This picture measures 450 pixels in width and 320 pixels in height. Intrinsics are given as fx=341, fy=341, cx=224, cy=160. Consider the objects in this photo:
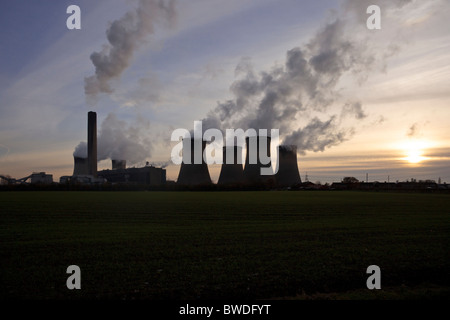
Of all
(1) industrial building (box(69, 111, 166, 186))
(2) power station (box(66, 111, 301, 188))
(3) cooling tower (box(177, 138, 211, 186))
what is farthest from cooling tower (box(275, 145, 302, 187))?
(1) industrial building (box(69, 111, 166, 186))

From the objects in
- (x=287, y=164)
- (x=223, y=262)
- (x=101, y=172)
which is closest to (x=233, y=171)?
(x=287, y=164)

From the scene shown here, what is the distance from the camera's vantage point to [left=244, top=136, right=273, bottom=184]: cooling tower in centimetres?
4078

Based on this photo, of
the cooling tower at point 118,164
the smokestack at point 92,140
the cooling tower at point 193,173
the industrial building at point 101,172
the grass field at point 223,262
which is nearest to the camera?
the grass field at point 223,262

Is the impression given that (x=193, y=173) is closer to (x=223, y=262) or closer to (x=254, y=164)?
(x=254, y=164)

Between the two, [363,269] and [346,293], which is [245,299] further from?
[363,269]

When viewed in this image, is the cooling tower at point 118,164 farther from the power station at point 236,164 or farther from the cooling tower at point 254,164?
the cooling tower at point 254,164

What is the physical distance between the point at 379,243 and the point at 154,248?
4.21 m

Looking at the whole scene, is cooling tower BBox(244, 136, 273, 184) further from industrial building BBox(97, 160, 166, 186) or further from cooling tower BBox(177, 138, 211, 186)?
industrial building BBox(97, 160, 166, 186)

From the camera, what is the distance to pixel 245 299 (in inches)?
142

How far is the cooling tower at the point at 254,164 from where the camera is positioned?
40781mm

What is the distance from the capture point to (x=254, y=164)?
44.2 m

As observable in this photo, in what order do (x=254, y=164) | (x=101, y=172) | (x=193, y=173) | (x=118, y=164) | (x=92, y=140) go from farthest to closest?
(x=101, y=172) → (x=118, y=164) → (x=92, y=140) → (x=254, y=164) → (x=193, y=173)

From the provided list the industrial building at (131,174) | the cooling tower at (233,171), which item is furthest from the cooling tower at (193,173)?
the industrial building at (131,174)

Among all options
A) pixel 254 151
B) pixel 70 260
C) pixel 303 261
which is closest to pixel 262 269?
pixel 303 261
